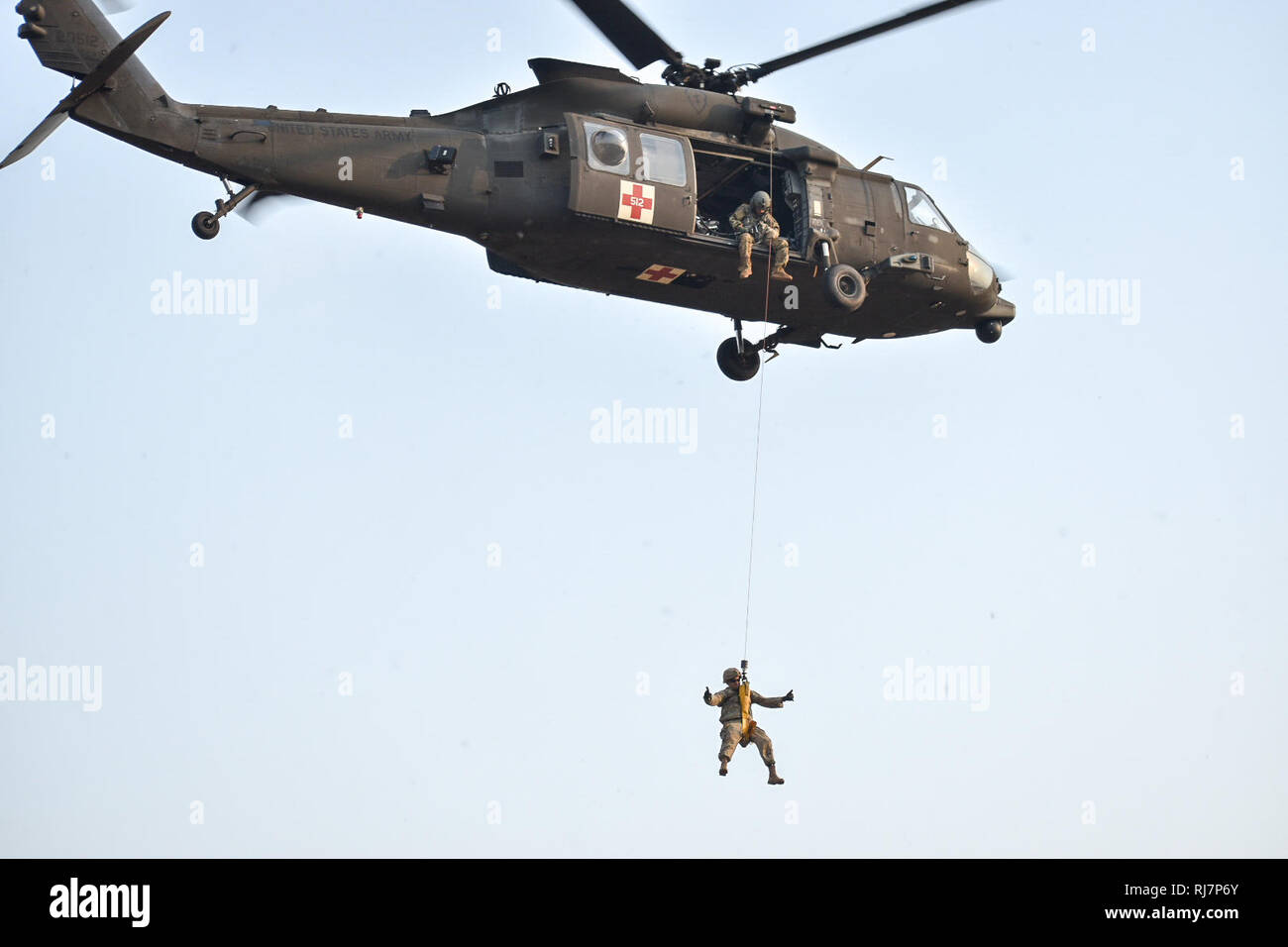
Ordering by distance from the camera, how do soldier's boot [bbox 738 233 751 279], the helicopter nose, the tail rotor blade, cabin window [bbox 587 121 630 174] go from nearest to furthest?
the tail rotor blade → cabin window [bbox 587 121 630 174] → soldier's boot [bbox 738 233 751 279] → the helicopter nose

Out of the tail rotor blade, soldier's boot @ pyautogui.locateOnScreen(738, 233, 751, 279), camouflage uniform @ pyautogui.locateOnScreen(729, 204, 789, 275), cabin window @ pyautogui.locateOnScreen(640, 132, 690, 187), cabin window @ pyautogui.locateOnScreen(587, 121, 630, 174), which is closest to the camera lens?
the tail rotor blade

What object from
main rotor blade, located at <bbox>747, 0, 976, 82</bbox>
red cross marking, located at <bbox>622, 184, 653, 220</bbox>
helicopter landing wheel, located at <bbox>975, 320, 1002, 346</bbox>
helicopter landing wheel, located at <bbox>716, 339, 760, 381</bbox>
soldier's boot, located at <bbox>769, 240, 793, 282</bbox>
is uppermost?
main rotor blade, located at <bbox>747, 0, 976, 82</bbox>

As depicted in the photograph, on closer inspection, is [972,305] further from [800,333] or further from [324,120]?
[324,120]

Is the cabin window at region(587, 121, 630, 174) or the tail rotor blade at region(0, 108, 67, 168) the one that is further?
the cabin window at region(587, 121, 630, 174)

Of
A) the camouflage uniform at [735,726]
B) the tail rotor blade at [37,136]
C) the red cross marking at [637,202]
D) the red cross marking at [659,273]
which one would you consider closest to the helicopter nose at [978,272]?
the red cross marking at [659,273]

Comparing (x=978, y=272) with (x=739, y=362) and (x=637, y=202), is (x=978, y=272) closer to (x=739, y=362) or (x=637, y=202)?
(x=739, y=362)

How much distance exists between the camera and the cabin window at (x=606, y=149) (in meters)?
22.0

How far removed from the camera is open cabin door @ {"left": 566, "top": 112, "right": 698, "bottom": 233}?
21.9 m

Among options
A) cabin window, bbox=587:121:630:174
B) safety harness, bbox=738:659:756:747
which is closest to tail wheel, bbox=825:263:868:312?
cabin window, bbox=587:121:630:174

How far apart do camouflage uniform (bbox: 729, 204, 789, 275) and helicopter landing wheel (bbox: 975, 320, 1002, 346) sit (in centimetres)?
401

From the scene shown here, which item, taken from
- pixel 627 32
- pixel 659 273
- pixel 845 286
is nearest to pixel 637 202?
pixel 659 273

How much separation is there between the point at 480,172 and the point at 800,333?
4.98 metres

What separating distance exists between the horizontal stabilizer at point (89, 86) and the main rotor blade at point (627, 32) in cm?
504

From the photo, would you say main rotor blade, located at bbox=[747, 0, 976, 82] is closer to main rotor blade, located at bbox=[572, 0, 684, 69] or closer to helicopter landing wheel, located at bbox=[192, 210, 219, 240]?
main rotor blade, located at bbox=[572, 0, 684, 69]
